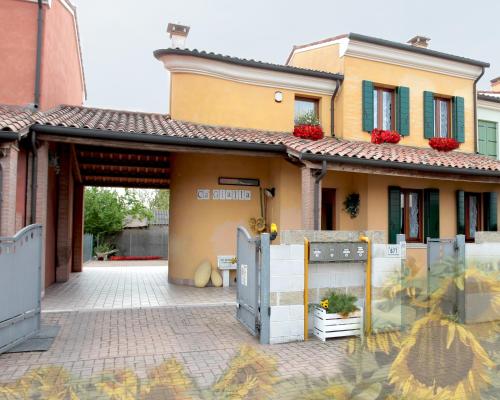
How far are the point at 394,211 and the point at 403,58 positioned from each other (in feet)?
15.7

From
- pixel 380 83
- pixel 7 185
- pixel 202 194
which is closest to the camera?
pixel 7 185

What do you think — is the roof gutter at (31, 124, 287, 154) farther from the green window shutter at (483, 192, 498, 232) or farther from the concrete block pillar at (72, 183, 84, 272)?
the green window shutter at (483, 192, 498, 232)

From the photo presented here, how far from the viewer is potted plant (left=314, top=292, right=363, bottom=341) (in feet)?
19.6

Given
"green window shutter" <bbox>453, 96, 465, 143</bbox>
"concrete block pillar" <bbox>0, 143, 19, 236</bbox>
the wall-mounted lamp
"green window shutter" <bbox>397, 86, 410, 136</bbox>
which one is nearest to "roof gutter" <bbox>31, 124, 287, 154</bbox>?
"concrete block pillar" <bbox>0, 143, 19, 236</bbox>

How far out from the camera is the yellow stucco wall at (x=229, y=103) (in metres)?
10.9

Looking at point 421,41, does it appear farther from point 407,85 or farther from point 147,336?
point 147,336

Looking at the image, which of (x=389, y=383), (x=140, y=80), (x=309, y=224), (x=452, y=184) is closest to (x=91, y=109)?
(x=309, y=224)

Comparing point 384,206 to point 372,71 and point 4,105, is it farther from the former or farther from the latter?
point 4,105

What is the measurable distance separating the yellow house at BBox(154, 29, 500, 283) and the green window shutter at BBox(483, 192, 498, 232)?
0.03 m

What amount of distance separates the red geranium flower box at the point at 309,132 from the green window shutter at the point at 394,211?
2.44 metres

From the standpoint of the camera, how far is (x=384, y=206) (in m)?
11.2

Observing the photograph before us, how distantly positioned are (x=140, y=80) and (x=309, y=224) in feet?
174

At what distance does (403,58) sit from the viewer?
12.4 m

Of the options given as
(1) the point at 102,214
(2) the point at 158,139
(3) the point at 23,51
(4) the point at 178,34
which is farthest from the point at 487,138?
(1) the point at 102,214
